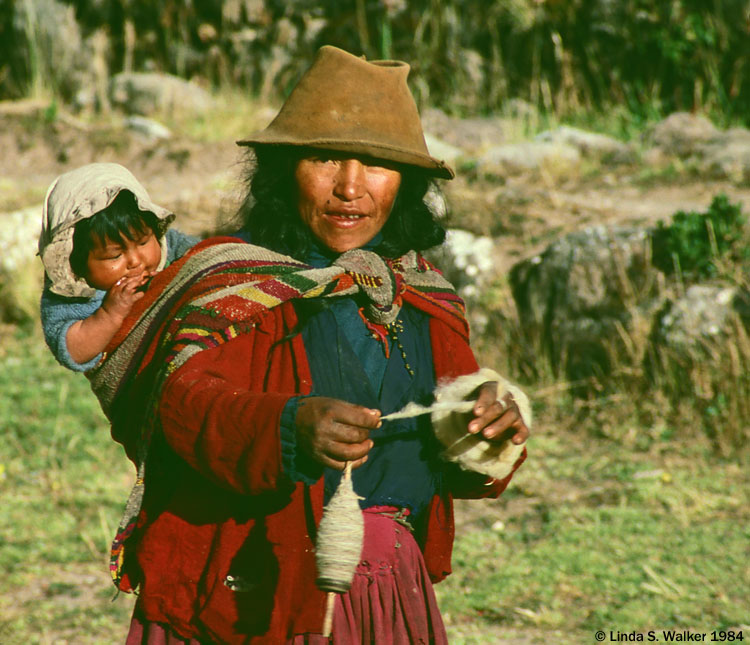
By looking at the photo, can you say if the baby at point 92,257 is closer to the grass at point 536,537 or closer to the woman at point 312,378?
the woman at point 312,378

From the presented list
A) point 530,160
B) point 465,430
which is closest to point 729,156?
point 530,160

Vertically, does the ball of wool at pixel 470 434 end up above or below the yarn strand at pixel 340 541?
above

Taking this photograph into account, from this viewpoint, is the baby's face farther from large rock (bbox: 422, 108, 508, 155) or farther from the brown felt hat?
large rock (bbox: 422, 108, 508, 155)

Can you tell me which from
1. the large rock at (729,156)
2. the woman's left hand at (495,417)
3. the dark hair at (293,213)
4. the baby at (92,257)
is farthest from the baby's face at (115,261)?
the large rock at (729,156)

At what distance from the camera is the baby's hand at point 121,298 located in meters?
2.08

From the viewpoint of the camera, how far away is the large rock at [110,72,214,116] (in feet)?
33.5

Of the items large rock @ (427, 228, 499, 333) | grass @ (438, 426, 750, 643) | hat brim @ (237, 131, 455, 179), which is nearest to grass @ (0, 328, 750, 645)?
grass @ (438, 426, 750, 643)

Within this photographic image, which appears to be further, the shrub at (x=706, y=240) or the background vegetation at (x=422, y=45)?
the background vegetation at (x=422, y=45)

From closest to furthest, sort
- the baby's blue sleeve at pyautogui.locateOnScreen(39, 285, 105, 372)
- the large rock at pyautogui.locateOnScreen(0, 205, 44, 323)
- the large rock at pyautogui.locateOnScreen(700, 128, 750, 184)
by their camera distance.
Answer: the baby's blue sleeve at pyautogui.locateOnScreen(39, 285, 105, 372)
the large rock at pyautogui.locateOnScreen(0, 205, 44, 323)
the large rock at pyautogui.locateOnScreen(700, 128, 750, 184)

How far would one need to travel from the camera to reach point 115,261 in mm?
2148

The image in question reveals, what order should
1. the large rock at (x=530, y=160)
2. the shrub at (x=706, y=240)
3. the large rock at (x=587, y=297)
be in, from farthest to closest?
the large rock at (x=530, y=160) < the large rock at (x=587, y=297) < the shrub at (x=706, y=240)

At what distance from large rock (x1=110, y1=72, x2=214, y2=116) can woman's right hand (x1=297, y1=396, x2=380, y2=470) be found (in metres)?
Result: 8.95

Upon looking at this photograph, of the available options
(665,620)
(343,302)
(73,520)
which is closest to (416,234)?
(343,302)

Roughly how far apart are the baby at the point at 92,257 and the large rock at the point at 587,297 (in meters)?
4.06
